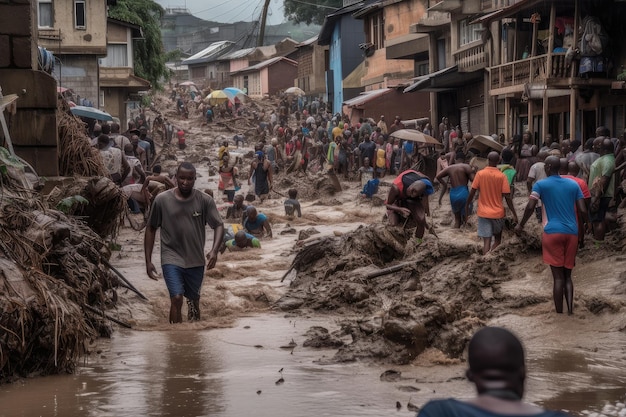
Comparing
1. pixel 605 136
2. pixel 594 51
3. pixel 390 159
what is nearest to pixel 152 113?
pixel 390 159

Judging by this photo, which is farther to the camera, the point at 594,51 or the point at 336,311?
the point at 594,51

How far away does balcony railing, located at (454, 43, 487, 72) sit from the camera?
93.6 feet

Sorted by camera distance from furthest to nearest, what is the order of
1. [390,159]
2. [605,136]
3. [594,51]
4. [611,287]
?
[390,159] < [594,51] < [605,136] < [611,287]

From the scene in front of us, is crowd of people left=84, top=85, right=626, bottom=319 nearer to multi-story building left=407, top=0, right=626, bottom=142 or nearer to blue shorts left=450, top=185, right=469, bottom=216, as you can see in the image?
blue shorts left=450, top=185, right=469, bottom=216

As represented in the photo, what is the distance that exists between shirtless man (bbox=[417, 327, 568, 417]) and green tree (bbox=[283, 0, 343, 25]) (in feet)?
234

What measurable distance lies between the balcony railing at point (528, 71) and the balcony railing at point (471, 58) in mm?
2564

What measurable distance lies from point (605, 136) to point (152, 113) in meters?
48.4

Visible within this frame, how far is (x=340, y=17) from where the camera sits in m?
50.1

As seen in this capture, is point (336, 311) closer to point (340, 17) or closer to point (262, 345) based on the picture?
point (262, 345)

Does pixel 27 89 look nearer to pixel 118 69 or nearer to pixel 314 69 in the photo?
pixel 118 69

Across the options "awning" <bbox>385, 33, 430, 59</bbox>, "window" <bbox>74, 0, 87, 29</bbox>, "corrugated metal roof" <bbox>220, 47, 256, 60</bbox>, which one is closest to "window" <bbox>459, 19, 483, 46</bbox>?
"awning" <bbox>385, 33, 430, 59</bbox>

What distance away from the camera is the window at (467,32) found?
29906mm

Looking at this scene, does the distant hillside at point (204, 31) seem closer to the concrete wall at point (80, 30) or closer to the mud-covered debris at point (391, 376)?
the concrete wall at point (80, 30)

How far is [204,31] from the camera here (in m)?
109
